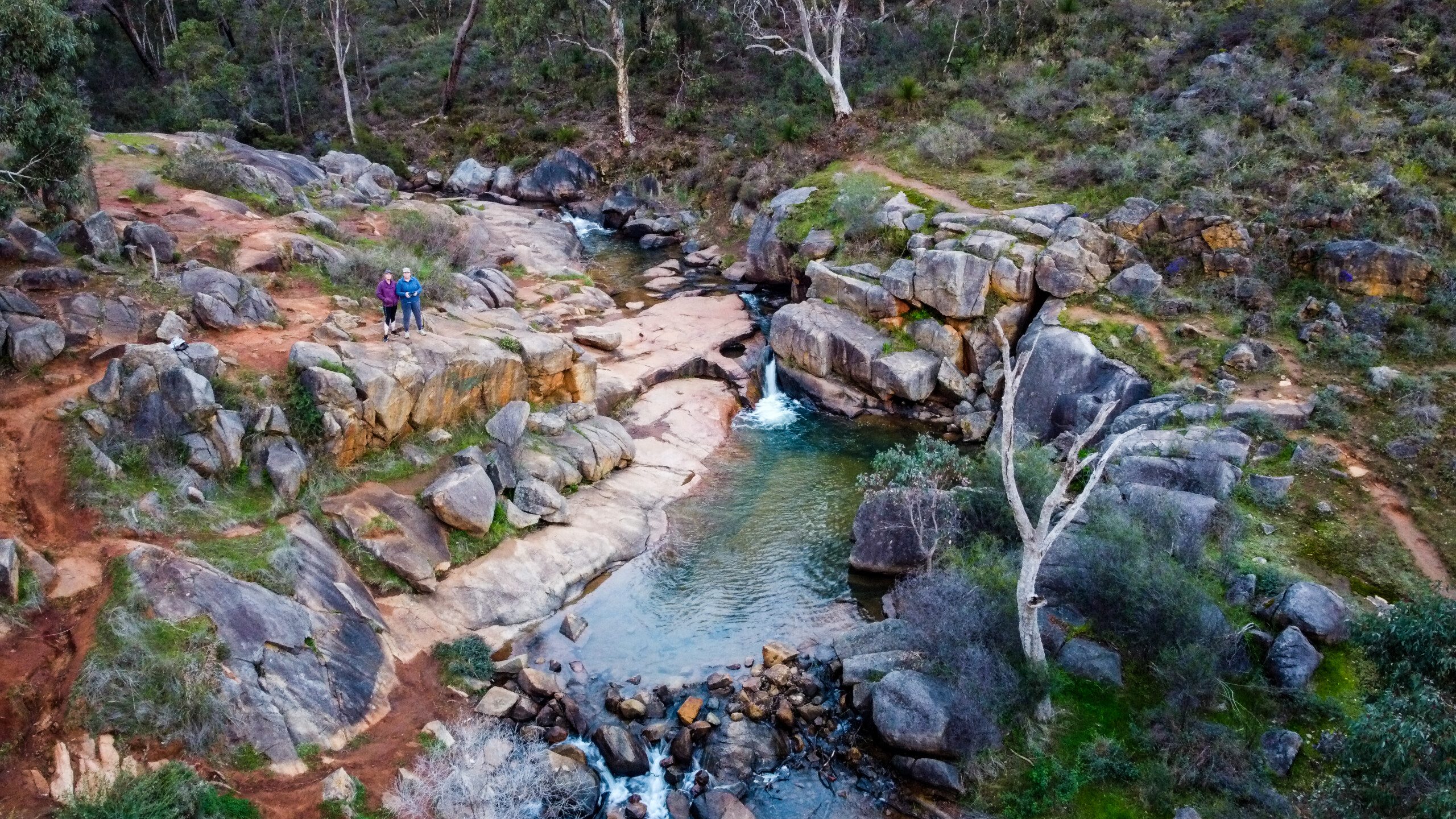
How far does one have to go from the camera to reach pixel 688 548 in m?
20.0

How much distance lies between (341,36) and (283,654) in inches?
2139

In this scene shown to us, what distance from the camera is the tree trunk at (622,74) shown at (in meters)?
45.8

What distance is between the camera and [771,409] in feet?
90.1

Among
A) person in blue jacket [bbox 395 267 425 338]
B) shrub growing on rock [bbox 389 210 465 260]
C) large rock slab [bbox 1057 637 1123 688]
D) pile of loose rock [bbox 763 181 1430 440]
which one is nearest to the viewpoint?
large rock slab [bbox 1057 637 1123 688]

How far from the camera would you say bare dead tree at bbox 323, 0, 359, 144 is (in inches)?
1859

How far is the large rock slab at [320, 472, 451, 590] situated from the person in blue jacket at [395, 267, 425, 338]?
471 centimetres

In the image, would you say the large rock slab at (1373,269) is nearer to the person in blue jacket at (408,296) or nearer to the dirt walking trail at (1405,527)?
the dirt walking trail at (1405,527)

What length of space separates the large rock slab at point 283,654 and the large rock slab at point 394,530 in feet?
5.24

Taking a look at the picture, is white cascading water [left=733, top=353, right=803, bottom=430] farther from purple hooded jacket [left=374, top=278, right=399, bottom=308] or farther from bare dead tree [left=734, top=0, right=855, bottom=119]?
bare dead tree [left=734, top=0, right=855, bottom=119]

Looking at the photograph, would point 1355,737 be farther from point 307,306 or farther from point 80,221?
point 80,221

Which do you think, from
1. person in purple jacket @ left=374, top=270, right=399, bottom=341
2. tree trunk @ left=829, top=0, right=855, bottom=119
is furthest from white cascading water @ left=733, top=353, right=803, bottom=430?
tree trunk @ left=829, top=0, right=855, bottom=119

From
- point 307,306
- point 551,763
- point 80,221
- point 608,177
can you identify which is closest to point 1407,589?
point 551,763

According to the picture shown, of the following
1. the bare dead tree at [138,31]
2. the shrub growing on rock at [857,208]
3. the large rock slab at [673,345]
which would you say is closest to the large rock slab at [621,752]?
the large rock slab at [673,345]

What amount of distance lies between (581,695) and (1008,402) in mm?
9119
